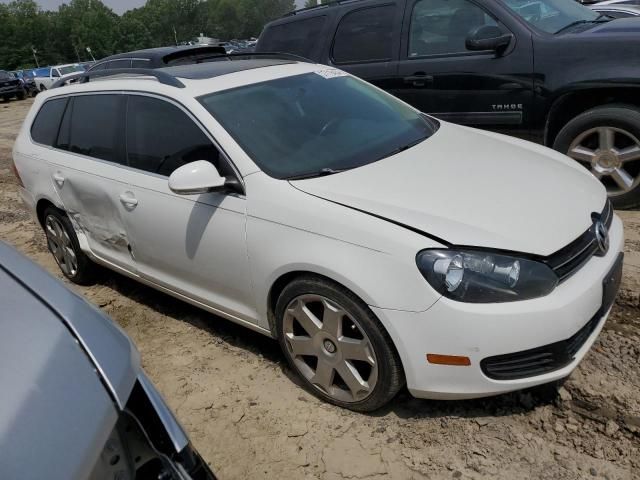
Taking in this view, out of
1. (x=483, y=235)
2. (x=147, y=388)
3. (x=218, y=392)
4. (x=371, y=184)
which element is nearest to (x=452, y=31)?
(x=371, y=184)

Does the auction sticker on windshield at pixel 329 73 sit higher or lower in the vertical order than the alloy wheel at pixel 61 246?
higher

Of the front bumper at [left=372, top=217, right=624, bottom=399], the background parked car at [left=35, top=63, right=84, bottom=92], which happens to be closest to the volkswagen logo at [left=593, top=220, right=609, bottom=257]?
the front bumper at [left=372, top=217, right=624, bottom=399]

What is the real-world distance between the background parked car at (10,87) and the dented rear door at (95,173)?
25.3 meters

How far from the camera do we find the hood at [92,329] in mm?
1522

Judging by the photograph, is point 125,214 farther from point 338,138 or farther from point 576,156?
point 576,156

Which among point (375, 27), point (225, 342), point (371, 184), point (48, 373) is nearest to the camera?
point (48, 373)

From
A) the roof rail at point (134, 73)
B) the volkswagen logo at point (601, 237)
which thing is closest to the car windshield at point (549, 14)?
the volkswagen logo at point (601, 237)

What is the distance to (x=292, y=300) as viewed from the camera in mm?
2682

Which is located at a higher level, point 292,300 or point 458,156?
point 458,156

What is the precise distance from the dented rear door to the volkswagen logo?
256cm

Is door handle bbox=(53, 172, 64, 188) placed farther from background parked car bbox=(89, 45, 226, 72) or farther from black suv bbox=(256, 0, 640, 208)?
black suv bbox=(256, 0, 640, 208)

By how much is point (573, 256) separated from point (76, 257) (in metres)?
3.55

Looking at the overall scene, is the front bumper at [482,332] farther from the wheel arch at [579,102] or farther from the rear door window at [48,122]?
the rear door window at [48,122]

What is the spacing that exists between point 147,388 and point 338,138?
1.90 m
